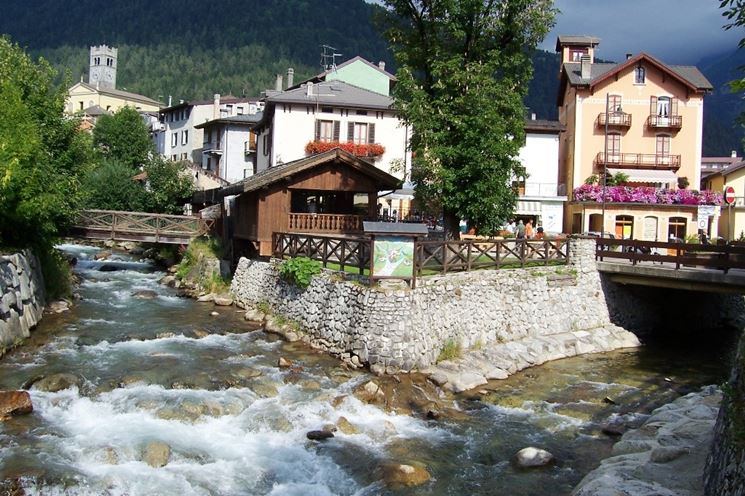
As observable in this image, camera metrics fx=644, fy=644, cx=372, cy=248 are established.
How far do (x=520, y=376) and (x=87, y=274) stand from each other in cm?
2413

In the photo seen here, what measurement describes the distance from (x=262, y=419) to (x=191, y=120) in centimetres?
6033

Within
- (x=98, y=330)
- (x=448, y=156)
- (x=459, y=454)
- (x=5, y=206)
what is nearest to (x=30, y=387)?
(x=98, y=330)

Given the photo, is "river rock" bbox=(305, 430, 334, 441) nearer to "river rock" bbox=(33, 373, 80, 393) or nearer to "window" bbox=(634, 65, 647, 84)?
"river rock" bbox=(33, 373, 80, 393)

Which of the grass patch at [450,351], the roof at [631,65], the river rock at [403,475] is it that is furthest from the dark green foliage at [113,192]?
the river rock at [403,475]

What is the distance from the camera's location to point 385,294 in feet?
61.2

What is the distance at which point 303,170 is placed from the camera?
2711 centimetres

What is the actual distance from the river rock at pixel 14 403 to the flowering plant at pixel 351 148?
96.5 feet

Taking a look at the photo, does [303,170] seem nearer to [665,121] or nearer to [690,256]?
[690,256]

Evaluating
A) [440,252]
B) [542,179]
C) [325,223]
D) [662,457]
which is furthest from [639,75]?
[662,457]

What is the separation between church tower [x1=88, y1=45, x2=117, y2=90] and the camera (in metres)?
168

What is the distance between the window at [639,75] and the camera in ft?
154

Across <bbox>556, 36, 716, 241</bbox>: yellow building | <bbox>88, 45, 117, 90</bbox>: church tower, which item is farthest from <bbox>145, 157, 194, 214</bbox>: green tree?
<bbox>88, 45, 117, 90</bbox>: church tower

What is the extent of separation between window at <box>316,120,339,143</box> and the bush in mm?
20603

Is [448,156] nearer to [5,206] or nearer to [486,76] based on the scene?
[486,76]
